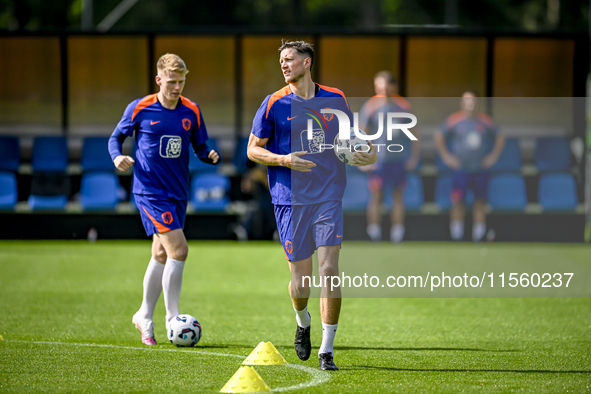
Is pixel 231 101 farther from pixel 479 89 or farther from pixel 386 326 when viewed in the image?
pixel 386 326

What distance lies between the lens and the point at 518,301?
8664 mm

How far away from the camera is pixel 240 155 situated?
570 inches

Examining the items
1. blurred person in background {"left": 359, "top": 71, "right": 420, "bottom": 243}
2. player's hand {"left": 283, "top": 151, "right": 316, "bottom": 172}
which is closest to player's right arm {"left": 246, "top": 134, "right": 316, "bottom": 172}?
player's hand {"left": 283, "top": 151, "right": 316, "bottom": 172}

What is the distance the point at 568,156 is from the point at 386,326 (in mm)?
8193

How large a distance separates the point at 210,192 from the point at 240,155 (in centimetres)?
88

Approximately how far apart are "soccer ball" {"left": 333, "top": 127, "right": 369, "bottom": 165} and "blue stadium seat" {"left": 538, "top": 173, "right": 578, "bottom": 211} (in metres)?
9.27

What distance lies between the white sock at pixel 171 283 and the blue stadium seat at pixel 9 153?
8845mm

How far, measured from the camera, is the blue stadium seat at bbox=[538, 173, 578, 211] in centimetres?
1410

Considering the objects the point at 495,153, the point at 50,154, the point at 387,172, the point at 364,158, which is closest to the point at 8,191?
the point at 50,154

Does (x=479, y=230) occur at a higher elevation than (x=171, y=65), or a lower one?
lower

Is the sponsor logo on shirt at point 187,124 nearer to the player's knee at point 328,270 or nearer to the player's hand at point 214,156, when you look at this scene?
the player's hand at point 214,156

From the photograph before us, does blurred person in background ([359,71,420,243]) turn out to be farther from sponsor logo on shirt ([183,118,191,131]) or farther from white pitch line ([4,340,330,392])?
white pitch line ([4,340,330,392])

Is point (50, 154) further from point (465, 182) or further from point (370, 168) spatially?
point (465, 182)

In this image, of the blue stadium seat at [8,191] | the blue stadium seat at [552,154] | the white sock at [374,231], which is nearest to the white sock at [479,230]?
the white sock at [374,231]
